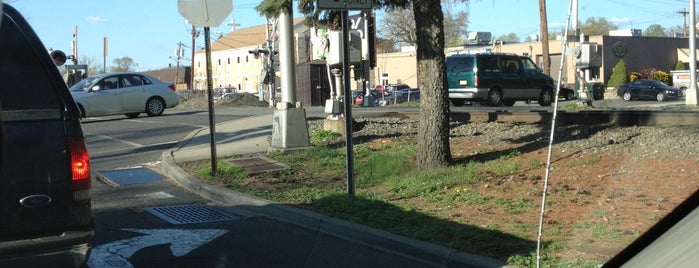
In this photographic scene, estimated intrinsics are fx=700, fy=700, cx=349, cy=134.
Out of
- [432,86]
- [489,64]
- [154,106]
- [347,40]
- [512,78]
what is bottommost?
[154,106]

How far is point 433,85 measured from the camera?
30.8ft

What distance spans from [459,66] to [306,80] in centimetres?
1421

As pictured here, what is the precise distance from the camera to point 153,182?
10664 millimetres

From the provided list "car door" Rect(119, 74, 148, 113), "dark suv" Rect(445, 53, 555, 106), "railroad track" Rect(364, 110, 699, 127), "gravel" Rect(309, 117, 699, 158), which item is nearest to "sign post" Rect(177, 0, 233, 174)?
"gravel" Rect(309, 117, 699, 158)

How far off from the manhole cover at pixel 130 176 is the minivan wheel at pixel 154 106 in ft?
36.5

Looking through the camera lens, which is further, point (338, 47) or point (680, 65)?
point (680, 65)

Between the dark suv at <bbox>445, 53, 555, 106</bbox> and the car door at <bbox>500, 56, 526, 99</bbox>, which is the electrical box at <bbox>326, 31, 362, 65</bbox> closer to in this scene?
the dark suv at <bbox>445, 53, 555, 106</bbox>

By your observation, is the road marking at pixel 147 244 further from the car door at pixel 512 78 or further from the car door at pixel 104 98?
the car door at pixel 512 78

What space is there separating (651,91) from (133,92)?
29648 mm

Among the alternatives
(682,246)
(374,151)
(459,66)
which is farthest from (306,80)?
(682,246)

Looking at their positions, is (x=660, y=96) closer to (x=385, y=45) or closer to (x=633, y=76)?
(x=633, y=76)

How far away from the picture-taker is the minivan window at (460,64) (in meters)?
22.7

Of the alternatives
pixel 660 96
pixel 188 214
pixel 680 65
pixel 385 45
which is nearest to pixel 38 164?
pixel 188 214

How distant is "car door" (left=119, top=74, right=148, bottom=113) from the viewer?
21.9 metres
